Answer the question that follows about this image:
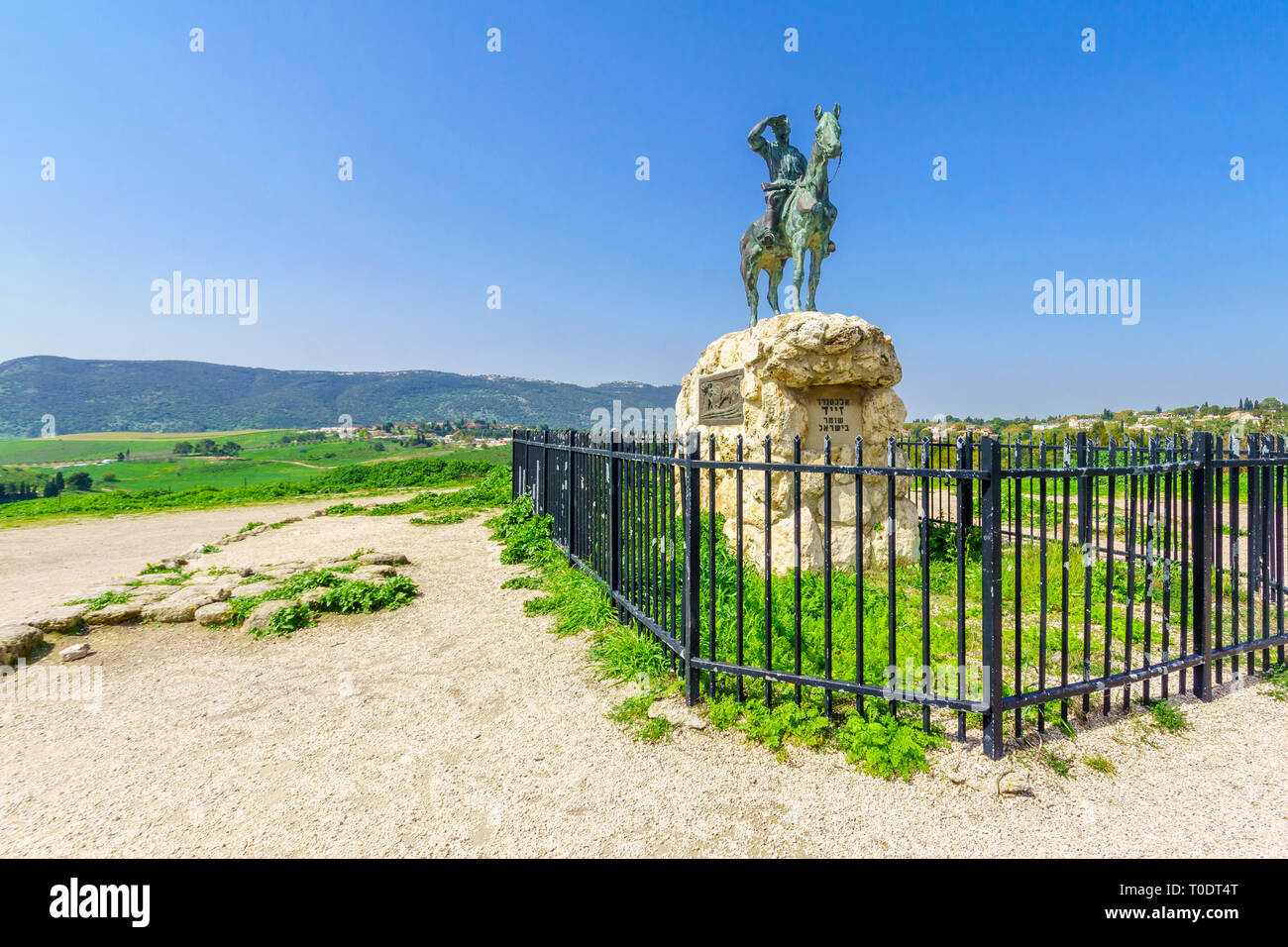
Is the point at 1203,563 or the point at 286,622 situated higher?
the point at 1203,563

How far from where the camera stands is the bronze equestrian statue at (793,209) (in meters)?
8.06

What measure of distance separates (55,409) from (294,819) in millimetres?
130733

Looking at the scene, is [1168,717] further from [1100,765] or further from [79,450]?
[79,450]

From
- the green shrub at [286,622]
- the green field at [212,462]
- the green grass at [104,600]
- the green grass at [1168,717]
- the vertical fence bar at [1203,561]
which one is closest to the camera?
the green grass at [1168,717]

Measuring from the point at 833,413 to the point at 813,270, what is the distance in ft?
8.17

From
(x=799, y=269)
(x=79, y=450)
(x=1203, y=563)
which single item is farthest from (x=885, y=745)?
(x=79, y=450)

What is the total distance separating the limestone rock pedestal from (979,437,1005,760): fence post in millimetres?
3370

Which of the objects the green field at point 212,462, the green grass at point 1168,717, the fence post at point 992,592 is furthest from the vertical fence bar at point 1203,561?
the green field at point 212,462

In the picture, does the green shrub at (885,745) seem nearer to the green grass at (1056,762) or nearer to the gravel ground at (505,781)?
the gravel ground at (505,781)

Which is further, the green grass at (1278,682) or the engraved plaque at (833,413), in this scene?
the engraved plaque at (833,413)

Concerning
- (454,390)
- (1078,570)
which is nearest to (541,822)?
(1078,570)

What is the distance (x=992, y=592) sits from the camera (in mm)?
3207

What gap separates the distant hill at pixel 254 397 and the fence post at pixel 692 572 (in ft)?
252
